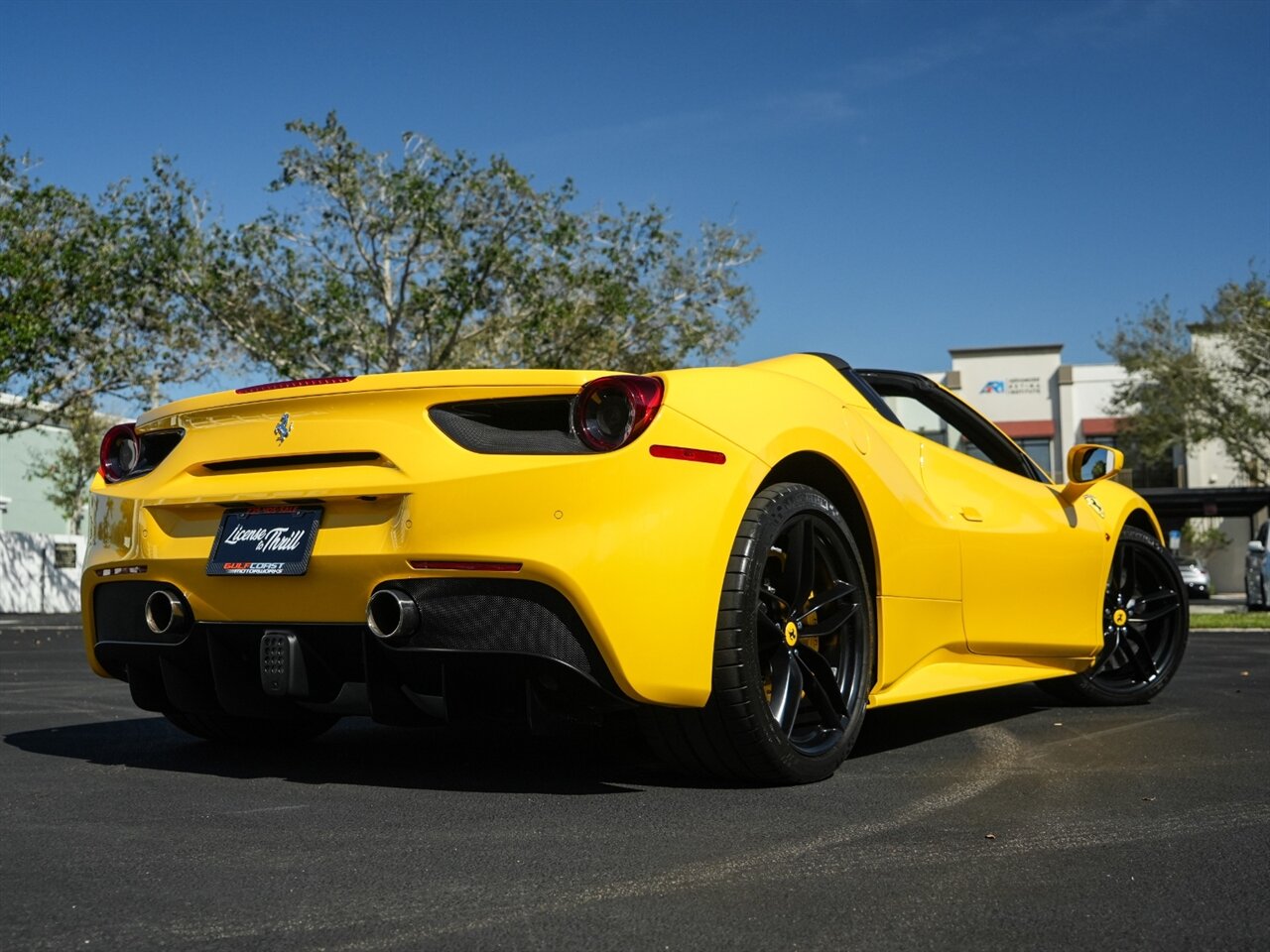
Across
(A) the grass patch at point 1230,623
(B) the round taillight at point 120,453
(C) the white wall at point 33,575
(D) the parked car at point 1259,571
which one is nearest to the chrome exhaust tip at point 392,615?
(B) the round taillight at point 120,453

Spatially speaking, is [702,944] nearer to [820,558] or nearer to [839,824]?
[839,824]

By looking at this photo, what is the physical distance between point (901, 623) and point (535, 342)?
24.1 m

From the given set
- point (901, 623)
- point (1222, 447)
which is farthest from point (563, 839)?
point (1222, 447)

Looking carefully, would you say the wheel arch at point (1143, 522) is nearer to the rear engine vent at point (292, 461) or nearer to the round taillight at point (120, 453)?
the rear engine vent at point (292, 461)

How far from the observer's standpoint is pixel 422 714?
12.3 feet

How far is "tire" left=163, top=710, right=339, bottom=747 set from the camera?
4.74 metres

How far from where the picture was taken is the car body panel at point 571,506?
3494 millimetres

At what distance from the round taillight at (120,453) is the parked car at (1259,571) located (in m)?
22.1

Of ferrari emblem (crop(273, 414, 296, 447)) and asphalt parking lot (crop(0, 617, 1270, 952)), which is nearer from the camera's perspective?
asphalt parking lot (crop(0, 617, 1270, 952))

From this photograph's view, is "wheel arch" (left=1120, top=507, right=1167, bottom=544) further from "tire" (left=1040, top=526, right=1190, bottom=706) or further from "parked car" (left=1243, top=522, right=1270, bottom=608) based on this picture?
"parked car" (left=1243, top=522, right=1270, bottom=608)

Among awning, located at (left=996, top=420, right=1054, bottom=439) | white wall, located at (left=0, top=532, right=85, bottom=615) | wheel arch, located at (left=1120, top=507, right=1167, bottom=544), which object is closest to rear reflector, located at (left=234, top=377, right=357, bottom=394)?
wheel arch, located at (left=1120, top=507, right=1167, bottom=544)

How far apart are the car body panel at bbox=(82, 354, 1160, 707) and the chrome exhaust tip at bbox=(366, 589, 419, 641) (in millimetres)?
63

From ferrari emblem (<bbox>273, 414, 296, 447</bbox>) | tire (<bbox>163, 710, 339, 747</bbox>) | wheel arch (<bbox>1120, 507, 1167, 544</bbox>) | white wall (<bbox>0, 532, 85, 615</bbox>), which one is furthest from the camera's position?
white wall (<bbox>0, 532, 85, 615</bbox>)

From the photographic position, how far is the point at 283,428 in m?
3.94
